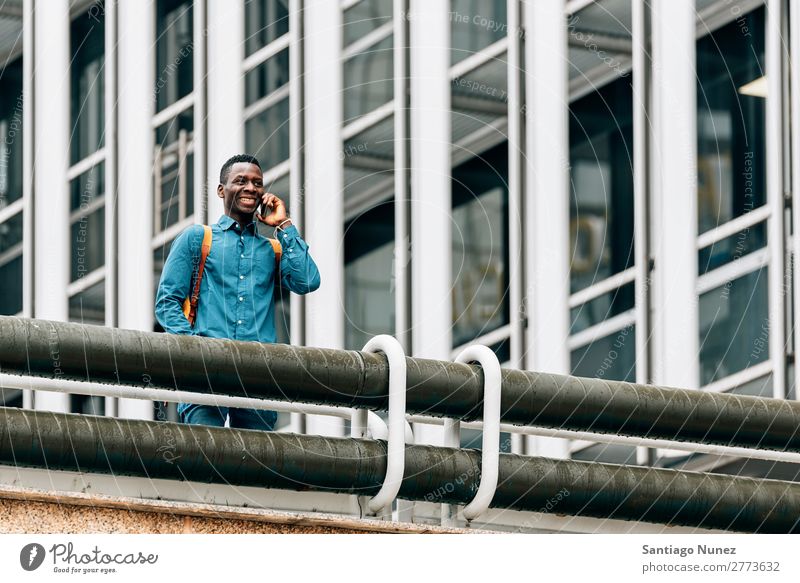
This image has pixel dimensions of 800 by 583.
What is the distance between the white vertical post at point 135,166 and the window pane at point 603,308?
5568 mm

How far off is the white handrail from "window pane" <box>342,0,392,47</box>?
10039 millimetres

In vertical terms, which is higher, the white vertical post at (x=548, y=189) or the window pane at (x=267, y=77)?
the window pane at (x=267, y=77)

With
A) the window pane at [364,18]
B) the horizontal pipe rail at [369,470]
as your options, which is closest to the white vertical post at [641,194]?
the window pane at [364,18]

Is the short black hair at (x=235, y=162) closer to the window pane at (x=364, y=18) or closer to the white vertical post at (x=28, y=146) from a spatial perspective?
the window pane at (x=364, y=18)

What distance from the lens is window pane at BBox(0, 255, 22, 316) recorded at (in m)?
23.8

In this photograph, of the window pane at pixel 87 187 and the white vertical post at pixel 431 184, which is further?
the window pane at pixel 87 187

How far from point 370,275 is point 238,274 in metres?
8.76

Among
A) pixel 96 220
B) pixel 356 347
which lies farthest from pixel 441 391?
pixel 96 220

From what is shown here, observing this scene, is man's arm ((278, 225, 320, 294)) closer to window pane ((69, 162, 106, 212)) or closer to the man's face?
the man's face

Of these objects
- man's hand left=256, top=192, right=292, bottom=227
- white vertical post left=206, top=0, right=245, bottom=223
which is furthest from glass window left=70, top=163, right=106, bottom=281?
man's hand left=256, top=192, right=292, bottom=227

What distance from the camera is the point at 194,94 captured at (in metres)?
20.8

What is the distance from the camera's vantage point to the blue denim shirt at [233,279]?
10.0 metres

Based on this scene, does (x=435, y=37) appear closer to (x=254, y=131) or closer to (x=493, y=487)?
(x=254, y=131)

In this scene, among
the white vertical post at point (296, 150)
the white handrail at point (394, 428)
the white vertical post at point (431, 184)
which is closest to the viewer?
the white handrail at point (394, 428)
